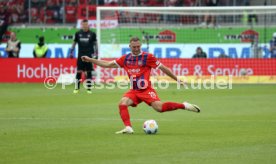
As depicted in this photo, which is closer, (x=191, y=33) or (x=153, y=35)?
(x=153, y=35)

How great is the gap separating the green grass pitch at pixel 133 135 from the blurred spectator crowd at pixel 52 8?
48.9ft

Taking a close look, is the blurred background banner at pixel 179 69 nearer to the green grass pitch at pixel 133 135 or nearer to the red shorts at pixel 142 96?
the green grass pitch at pixel 133 135

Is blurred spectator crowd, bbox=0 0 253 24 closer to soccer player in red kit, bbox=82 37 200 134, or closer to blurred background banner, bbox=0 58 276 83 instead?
blurred background banner, bbox=0 58 276 83

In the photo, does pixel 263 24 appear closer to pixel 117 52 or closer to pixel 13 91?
pixel 117 52

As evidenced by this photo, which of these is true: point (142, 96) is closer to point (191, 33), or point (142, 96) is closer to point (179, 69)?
point (179, 69)

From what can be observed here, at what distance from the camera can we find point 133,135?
14.2m

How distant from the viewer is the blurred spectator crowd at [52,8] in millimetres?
39312

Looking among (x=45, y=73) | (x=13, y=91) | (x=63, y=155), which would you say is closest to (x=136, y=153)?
(x=63, y=155)

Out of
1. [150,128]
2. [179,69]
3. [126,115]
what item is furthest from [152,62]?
[179,69]

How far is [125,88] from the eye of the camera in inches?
1151

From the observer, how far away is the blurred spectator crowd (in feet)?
129

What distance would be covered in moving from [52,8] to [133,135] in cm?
2624

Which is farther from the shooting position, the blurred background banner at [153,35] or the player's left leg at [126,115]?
the blurred background banner at [153,35]

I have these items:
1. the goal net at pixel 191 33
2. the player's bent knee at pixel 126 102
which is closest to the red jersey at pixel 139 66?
the player's bent knee at pixel 126 102
